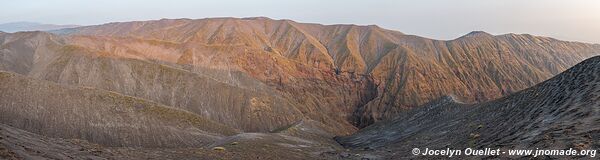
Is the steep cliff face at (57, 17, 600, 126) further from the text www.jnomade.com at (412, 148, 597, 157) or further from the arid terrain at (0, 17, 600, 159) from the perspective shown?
the text www.jnomade.com at (412, 148, 597, 157)

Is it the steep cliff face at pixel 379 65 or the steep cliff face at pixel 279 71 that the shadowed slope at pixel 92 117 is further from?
the steep cliff face at pixel 379 65

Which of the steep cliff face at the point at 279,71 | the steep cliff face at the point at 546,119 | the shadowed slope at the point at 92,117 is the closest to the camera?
the steep cliff face at the point at 546,119

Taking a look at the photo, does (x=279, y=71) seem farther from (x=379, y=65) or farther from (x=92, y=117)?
(x=92, y=117)

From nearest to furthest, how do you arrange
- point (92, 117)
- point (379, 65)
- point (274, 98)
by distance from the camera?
point (92, 117) < point (274, 98) < point (379, 65)

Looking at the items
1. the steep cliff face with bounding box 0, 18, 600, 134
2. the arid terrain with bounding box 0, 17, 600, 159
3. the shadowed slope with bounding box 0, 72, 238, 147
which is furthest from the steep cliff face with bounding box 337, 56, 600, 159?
the steep cliff face with bounding box 0, 18, 600, 134

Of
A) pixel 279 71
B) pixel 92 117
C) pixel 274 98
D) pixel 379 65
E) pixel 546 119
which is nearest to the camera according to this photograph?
pixel 546 119

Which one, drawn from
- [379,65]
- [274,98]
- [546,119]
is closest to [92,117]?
[274,98]

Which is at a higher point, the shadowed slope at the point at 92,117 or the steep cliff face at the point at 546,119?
the steep cliff face at the point at 546,119

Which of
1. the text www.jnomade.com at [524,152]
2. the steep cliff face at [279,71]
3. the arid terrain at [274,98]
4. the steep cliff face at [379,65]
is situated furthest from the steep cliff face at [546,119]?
the steep cliff face at [379,65]
